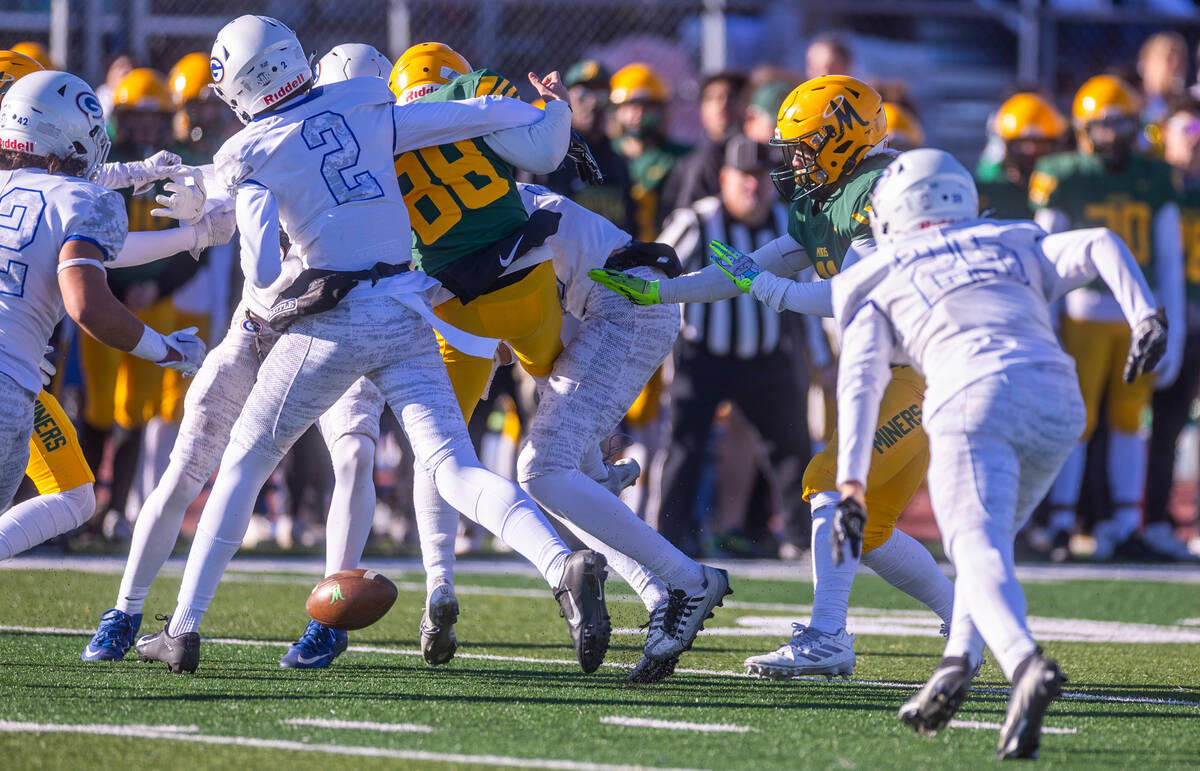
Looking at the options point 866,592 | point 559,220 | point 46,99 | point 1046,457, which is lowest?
point 866,592

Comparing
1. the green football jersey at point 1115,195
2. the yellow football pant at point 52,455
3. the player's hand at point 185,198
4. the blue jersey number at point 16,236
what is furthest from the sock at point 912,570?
the green football jersey at point 1115,195

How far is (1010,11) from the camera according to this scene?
10672 millimetres

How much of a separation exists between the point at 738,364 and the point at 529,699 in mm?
4245

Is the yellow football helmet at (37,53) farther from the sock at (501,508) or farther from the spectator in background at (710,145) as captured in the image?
the sock at (501,508)

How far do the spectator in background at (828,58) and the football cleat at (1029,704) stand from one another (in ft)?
22.1

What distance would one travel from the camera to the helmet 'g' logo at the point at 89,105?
16.1 feet

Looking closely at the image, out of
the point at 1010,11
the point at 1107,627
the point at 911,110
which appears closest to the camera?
the point at 1107,627

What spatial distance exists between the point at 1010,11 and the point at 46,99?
288 inches

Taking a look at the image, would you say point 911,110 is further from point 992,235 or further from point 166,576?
point 992,235

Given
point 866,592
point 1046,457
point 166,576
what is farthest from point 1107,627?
point 166,576

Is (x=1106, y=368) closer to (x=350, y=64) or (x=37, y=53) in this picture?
(x=350, y=64)

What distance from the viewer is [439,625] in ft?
16.5

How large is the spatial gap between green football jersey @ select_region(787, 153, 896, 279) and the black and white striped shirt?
310cm

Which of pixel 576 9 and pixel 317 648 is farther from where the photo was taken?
pixel 576 9
